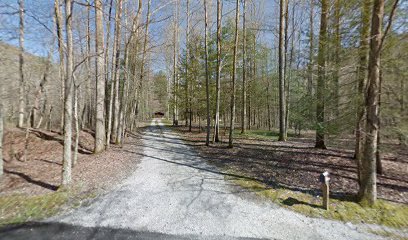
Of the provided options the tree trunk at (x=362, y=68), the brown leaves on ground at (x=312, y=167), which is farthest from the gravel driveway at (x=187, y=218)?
the tree trunk at (x=362, y=68)

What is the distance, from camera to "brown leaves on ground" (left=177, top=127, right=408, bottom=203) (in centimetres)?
540

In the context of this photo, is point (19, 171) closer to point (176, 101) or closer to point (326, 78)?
point (326, 78)

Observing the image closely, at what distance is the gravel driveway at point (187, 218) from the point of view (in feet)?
11.9

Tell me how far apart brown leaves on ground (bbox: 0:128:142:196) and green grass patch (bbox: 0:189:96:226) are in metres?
0.38

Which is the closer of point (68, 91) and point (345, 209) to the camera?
point (345, 209)

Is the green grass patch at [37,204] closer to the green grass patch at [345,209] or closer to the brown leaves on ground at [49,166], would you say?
the brown leaves on ground at [49,166]

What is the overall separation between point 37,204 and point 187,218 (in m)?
3.58

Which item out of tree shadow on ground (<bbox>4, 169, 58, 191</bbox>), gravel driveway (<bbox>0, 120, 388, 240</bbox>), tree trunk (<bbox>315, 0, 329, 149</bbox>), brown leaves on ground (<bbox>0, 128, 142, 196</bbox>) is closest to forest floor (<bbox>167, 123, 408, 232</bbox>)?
gravel driveway (<bbox>0, 120, 388, 240</bbox>)

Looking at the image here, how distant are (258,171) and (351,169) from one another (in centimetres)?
302

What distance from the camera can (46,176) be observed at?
21.7 feet

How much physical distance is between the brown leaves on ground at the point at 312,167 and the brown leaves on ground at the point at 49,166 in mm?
3932

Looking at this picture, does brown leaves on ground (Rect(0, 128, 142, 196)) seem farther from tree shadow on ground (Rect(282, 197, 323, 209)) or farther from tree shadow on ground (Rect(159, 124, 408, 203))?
tree shadow on ground (Rect(282, 197, 323, 209))

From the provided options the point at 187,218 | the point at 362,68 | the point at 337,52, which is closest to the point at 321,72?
the point at 337,52

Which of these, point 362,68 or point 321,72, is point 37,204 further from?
point 321,72
